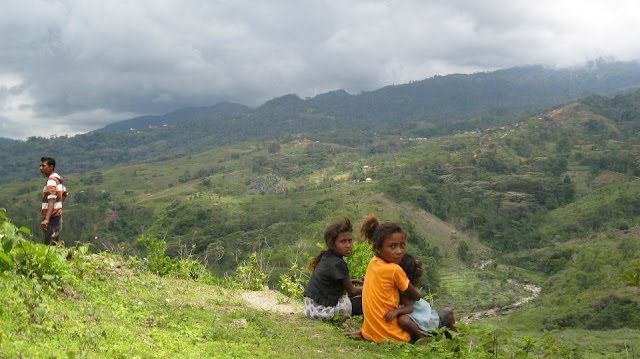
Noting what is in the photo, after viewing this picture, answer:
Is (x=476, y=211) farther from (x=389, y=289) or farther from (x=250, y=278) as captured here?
(x=389, y=289)

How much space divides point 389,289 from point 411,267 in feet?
1.49

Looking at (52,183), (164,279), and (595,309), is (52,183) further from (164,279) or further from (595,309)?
(595,309)

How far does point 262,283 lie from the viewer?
11070 millimetres

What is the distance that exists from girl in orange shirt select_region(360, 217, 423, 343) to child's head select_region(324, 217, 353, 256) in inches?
38.4

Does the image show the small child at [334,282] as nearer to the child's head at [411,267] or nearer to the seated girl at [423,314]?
the child's head at [411,267]

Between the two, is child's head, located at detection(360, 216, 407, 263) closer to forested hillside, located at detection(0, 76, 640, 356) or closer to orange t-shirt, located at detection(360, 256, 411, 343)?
orange t-shirt, located at detection(360, 256, 411, 343)

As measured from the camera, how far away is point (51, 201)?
29.7 ft

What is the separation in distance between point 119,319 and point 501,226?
112 meters

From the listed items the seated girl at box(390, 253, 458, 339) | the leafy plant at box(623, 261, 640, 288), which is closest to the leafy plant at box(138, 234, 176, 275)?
the seated girl at box(390, 253, 458, 339)

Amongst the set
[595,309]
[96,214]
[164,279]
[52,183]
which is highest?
[52,183]

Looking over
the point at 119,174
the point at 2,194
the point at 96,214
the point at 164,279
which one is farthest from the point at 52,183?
the point at 119,174

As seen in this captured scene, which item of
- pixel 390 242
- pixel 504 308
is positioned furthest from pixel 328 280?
pixel 504 308

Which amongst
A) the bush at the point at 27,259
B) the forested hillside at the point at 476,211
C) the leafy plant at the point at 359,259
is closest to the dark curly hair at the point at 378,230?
the leafy plant at the point at 359,259

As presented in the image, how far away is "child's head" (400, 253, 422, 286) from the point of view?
6289 mm
